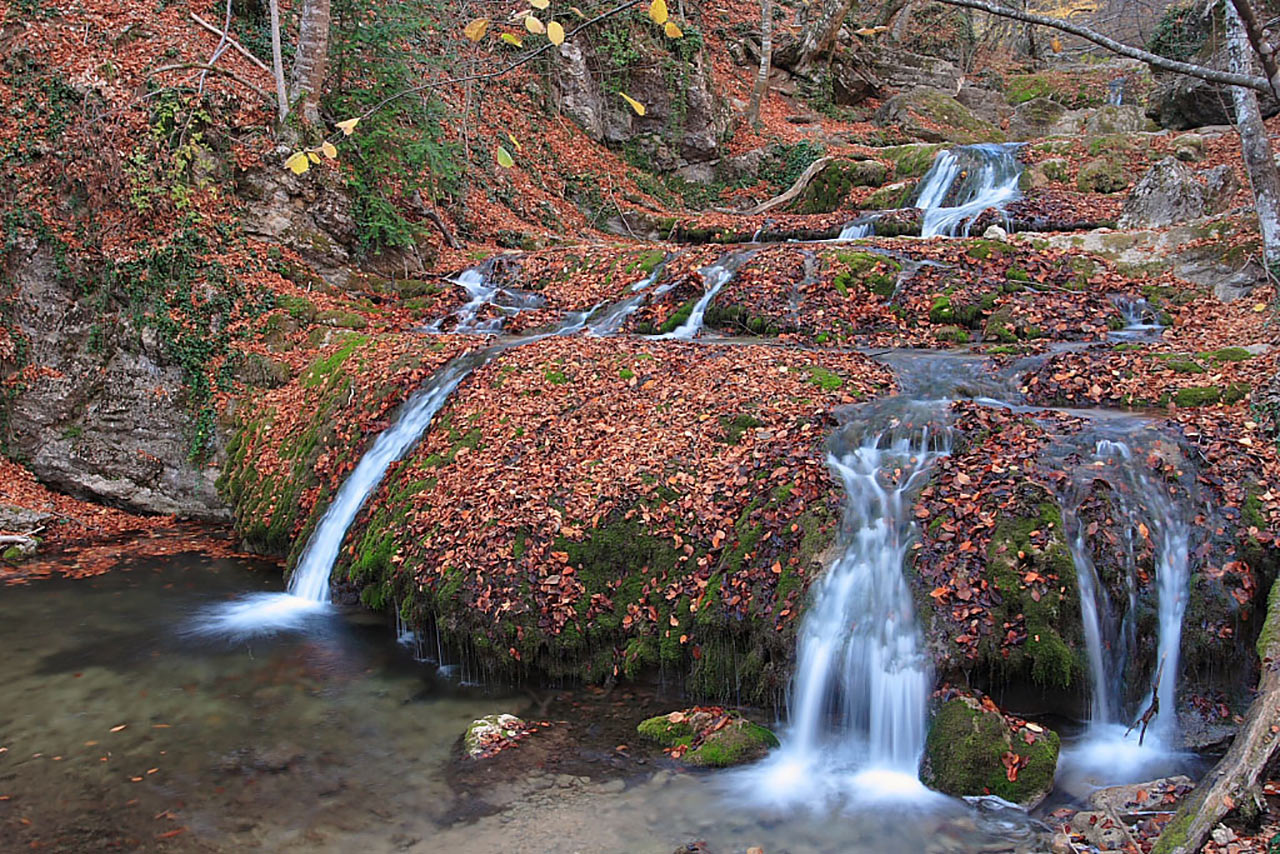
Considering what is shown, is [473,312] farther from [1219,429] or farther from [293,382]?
[1219,429]

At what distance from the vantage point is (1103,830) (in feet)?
13.2

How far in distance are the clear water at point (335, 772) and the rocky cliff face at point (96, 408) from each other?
14.0 ft

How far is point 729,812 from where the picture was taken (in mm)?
4570

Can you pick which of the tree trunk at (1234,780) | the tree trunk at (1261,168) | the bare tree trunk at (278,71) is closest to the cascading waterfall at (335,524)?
the bare tree trunk at (278,71)

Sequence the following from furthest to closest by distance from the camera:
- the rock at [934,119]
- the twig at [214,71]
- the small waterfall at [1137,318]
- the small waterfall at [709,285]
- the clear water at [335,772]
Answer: the rock at [934,119]
the twig at [214,71]
the small waterfall at [709,285]
the small waterfall at [1137,318]
the clear water at [335,772]

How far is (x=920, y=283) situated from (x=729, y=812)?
7.88m

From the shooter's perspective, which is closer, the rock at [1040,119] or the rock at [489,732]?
the rock at [489,732]

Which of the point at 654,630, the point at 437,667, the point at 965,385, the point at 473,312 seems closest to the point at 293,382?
the point at 473,312

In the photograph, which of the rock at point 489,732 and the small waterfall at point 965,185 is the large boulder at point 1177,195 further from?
the rock at point 489,732

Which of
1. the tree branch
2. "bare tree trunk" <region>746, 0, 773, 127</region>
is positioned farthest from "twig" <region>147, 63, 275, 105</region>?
"bare tree trunk" <region>746, 0, 773, 127</region>

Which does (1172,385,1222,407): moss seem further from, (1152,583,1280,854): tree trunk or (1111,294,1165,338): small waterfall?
(1152,583,1280,854): tree trunk

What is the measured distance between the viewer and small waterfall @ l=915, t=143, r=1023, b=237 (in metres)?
13.8

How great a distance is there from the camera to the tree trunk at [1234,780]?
3488 mm

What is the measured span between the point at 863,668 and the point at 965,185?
12285 millimetres
